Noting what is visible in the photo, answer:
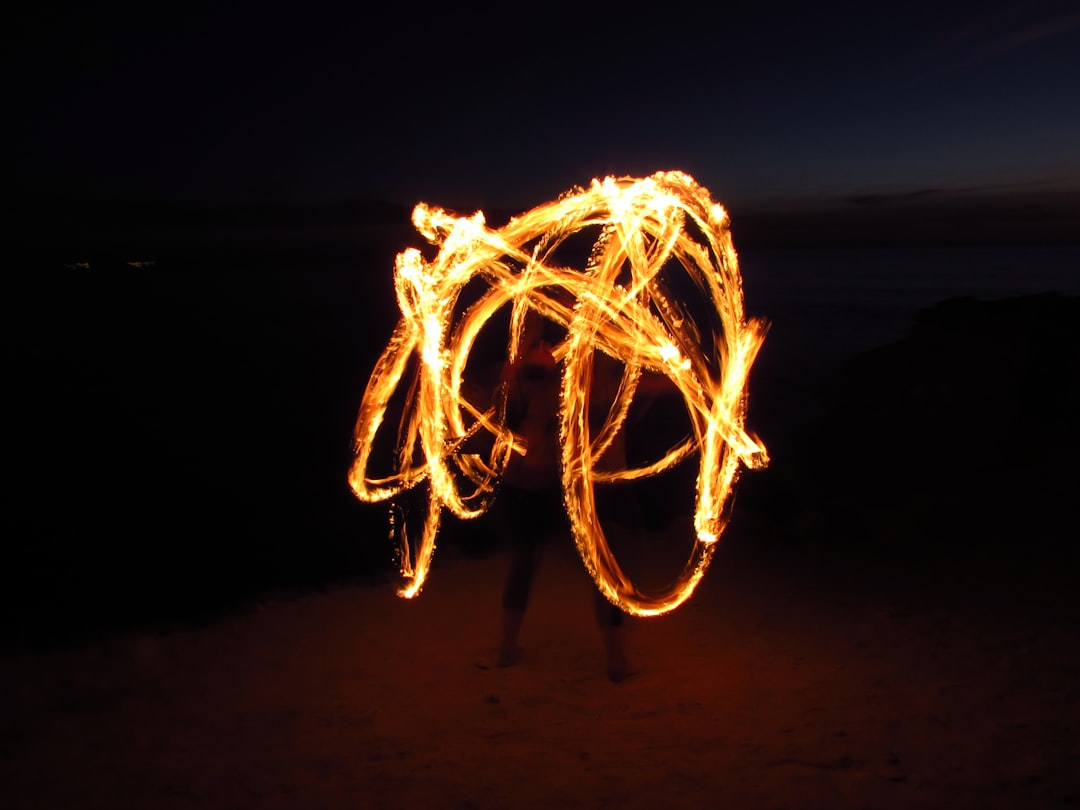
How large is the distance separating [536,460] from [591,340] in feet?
2.05

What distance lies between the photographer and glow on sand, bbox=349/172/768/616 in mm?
4062

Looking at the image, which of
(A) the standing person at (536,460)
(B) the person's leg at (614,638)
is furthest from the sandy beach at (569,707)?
(A) the standing person at (536,460)

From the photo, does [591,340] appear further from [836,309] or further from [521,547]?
[836,309]

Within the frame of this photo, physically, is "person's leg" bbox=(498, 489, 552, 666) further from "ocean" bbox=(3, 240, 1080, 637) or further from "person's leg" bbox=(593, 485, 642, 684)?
"ocean" bbox=(3, 240, 1080, 637)


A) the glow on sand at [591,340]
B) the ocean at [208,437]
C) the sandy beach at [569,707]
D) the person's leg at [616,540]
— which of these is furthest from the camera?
the ocean at [208,437]

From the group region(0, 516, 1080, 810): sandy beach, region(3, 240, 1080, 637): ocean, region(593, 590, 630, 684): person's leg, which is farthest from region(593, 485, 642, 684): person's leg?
region(3, 240, 1080, 637): ocean

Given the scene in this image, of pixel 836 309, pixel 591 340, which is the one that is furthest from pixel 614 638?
pixel 836 309

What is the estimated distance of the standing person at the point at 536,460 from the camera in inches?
158

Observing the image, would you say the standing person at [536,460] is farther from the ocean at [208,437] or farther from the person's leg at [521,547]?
the ocean at [208,437]

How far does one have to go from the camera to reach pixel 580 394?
4.04m

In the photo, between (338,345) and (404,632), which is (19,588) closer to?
(404,632)

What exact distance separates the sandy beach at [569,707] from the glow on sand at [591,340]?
0.52 meters

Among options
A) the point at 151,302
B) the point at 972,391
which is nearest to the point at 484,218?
the point at 972,391

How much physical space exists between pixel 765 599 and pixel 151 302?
188 ft
